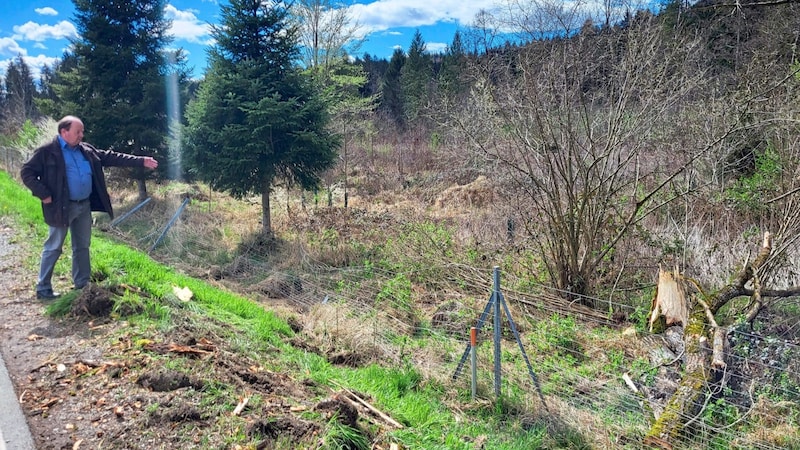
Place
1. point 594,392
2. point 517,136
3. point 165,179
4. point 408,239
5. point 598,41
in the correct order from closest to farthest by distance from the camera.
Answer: point 594,392 < point 598,41 < point 517,136 < point 408,239 < point 165,179

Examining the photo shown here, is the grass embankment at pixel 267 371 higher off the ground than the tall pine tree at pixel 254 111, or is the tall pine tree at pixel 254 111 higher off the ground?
the tall pine tree at pixel 254 111

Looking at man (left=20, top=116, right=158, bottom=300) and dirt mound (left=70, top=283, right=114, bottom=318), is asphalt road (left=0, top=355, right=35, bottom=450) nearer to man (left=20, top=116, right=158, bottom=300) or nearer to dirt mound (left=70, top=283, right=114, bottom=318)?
dirt mound (left=70, top=283, right=114, bottom=318)

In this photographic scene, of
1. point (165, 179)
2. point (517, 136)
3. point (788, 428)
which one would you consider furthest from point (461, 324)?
point (165, 179)

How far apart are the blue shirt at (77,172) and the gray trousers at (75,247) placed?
0.41ft

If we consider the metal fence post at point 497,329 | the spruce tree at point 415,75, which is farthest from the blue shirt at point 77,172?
the spruce tree at point 415,75

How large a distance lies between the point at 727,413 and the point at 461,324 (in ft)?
9.73

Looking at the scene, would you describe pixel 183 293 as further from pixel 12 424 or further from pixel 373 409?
pixel 373 409

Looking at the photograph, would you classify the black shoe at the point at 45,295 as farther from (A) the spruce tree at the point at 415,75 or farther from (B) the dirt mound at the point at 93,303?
(A) the spruce tree at the point at 415,75

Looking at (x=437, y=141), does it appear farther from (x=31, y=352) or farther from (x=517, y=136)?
(x=31, y=352)

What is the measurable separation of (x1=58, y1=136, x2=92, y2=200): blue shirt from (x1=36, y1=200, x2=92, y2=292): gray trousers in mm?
124

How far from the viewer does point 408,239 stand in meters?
8.97

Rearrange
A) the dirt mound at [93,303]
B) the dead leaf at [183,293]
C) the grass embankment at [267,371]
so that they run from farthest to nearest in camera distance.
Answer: the dead leaf at [183,293] < the dirt mound at [93,303] < the grass embankment at [267,371]

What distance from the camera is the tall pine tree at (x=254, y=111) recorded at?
10.5 m

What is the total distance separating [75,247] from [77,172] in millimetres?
807
